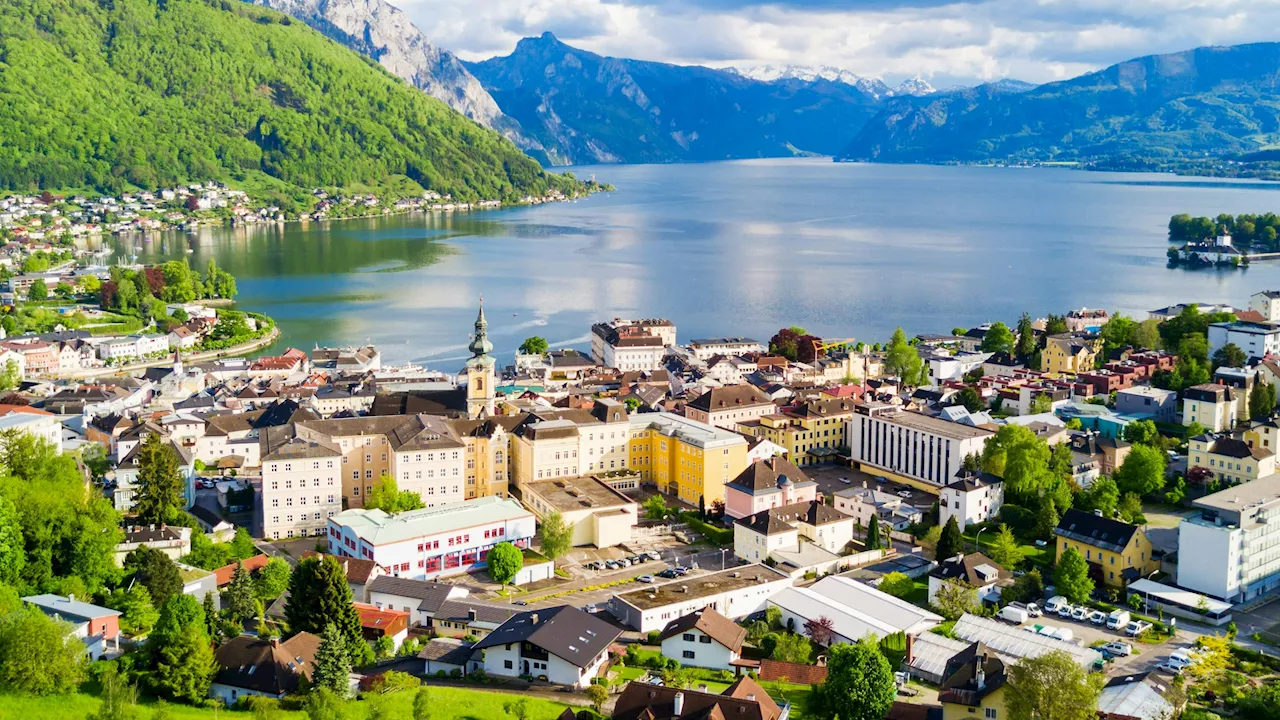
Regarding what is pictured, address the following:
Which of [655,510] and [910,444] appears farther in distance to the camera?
[910,444]

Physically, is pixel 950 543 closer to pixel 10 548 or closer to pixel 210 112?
pixel 10 548

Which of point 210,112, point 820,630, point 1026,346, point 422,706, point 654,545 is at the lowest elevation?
point 654,545

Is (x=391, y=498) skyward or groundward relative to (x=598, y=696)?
skyward

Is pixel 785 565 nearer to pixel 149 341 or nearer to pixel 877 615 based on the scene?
pixel 877 615

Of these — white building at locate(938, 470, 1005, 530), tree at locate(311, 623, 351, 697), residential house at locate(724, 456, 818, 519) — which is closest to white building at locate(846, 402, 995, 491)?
white building at locate(938, 470, 1005, 530)

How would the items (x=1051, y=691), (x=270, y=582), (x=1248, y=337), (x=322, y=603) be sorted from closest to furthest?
(x=1051, y=691)
(x=322, y=603)
(x=270, y=582)
(x=1248, y=337)

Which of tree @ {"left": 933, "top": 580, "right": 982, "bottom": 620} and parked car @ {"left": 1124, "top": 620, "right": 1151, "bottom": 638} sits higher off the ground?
tree @ {"left": 933, "top": 580, "right": 982, "bottom": 620}

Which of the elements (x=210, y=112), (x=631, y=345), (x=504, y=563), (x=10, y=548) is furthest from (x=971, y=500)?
(x=210, y=112)

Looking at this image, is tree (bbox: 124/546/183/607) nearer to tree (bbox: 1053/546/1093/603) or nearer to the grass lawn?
the grass lawn
